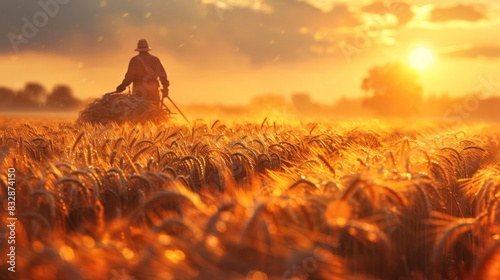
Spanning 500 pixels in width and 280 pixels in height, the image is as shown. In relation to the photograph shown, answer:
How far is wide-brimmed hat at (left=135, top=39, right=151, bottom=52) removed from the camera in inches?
578

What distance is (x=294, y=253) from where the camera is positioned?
7.47 feet

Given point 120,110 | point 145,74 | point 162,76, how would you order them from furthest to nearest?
point 162,76 → point 145,74 → point 120,110

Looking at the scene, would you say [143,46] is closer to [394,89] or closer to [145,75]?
[145,75]

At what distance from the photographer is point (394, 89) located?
5772cm

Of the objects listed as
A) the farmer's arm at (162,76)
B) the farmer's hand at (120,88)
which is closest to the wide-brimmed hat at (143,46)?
the farmer's arm at (162,76)

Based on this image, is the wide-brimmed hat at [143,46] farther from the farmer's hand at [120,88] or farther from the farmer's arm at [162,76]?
the farmer's hand at [120,88]

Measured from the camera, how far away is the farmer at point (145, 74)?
1466cm

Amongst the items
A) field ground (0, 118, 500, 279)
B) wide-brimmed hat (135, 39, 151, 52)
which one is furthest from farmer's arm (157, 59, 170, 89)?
field ground (0, 118, 500, 279)

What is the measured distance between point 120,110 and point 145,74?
1.42 metres

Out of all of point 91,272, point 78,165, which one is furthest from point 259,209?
point 78,165

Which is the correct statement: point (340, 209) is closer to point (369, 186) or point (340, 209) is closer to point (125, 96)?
point (369, 186)

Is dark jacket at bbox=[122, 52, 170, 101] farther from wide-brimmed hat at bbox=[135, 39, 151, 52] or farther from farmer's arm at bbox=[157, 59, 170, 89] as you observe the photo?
wide-brimmed hat at bbox=[135, 39, 151, 52]

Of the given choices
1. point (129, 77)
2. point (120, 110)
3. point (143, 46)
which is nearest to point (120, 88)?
point (129, 77)

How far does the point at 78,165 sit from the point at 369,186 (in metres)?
2.45
